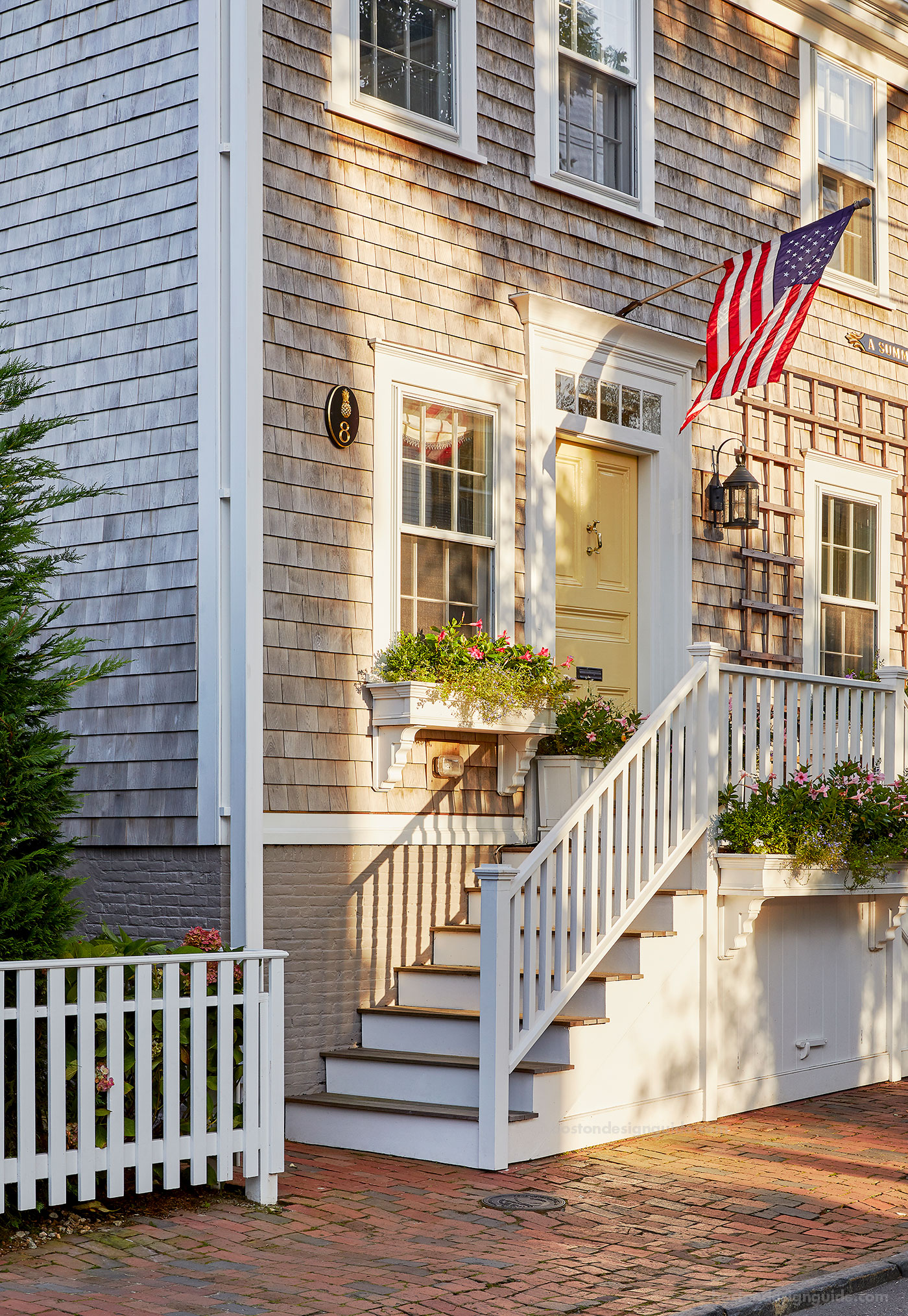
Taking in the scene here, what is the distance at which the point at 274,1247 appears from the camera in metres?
5.46

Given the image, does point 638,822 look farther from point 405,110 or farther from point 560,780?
point 405,110

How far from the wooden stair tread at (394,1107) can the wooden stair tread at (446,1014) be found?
0.42 meters

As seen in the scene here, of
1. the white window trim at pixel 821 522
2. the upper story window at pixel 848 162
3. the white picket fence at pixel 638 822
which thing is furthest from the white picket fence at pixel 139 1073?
the upper story window at pixel 848 162

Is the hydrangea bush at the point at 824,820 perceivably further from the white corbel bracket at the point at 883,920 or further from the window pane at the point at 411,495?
the window pane at the point at 411,495

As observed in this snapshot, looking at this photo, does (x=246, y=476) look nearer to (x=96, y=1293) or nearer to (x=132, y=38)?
(x=132, y=38)

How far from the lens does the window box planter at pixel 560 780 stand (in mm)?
8492

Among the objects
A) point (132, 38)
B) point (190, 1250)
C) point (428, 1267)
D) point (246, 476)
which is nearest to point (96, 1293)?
point (190, 1250)

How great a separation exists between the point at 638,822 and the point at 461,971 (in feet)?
3.65

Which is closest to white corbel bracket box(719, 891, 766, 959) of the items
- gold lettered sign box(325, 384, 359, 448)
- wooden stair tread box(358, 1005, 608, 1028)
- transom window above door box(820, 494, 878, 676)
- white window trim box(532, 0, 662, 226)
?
wooden stair tread box(358, 1005, 608, 1028)

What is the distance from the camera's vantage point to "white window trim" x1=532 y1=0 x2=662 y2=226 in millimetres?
8969

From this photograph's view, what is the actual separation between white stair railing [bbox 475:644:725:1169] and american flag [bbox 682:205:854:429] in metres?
1.62

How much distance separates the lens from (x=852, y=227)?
38.3 feet

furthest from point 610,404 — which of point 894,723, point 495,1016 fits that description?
point 495,1016

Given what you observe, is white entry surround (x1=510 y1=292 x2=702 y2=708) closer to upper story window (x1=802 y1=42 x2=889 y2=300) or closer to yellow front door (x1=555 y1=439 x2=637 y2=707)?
yellow front door (x1=555 y1=439 x2=637 y2=707)
